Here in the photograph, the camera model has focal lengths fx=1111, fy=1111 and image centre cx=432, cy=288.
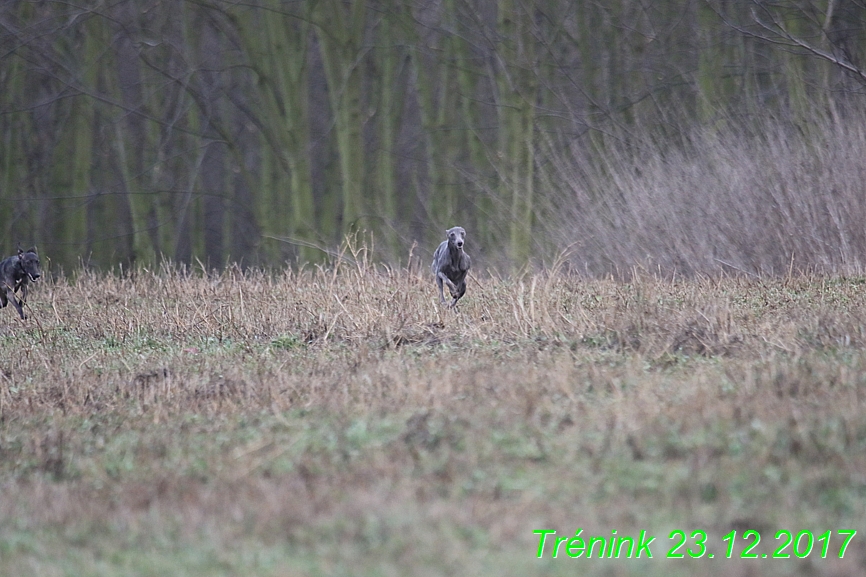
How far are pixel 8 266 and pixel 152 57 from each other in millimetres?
16109

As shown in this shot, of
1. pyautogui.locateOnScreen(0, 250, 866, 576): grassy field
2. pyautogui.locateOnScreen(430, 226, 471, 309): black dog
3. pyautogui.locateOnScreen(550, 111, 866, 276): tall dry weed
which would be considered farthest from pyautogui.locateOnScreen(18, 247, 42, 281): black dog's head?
pyautogui.locateOnScreen(550, 111, 866, 276): tall dry weed

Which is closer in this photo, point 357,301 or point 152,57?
point 357,301

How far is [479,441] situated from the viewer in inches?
217

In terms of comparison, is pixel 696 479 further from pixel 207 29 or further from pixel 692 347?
pixel 207 29

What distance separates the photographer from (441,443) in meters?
5.59

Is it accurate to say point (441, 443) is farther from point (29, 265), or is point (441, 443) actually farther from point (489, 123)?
point (489, 123)

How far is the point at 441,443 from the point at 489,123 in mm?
24189

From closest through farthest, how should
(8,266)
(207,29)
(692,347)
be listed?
(692,347), (8,266), (207,29)

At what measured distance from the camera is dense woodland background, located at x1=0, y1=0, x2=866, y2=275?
15883mm

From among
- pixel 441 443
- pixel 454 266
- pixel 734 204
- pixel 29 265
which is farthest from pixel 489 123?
pixel 441 443

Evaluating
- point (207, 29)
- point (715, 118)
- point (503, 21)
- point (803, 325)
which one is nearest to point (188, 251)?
point (207, 29)

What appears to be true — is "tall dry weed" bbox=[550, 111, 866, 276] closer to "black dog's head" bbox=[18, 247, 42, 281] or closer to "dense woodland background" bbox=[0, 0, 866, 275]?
"dense woodland background" bbox=[0, 0, 866, 275]

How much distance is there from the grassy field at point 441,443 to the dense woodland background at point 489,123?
245 inches

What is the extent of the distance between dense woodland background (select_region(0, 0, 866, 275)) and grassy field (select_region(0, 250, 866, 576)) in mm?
6231
